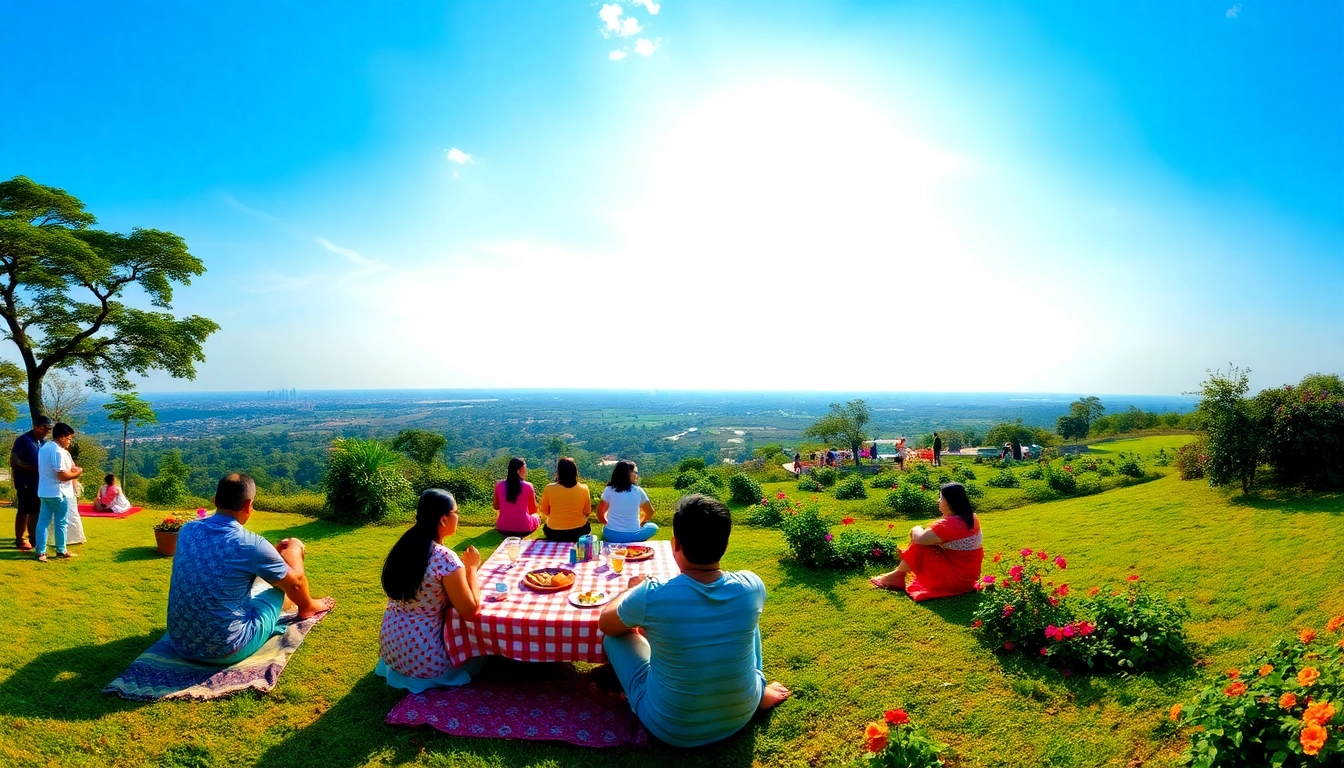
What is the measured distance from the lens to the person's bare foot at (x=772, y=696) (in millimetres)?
3873

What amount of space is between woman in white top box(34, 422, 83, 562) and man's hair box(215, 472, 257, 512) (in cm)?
452

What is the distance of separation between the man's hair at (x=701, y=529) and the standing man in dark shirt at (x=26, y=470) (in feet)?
27.9

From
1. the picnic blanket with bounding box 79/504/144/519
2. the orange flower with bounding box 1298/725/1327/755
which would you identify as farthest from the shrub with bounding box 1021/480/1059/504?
the picnic blanket with bounding box 79/504/144/519

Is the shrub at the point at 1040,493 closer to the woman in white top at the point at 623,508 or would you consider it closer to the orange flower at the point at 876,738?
the woman in white top at the point at 623,508

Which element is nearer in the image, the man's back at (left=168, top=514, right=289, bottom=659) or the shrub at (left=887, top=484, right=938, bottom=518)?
the man's back at (left=168, top=514, right=289, bottom=659)

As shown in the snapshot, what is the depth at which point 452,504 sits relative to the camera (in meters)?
Answer: 3.93

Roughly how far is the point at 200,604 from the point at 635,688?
126 inches

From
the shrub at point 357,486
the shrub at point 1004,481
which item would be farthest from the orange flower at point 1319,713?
the shrub at point 1004,481

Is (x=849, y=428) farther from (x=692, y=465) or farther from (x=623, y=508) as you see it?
(x=623, y=508)

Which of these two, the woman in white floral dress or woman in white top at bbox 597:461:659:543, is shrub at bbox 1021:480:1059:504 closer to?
woman in white top at bbox 597:461:659:543

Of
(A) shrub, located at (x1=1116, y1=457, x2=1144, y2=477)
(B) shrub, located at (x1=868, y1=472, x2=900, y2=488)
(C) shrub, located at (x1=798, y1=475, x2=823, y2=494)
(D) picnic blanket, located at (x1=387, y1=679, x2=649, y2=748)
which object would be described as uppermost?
(A) shrub, located at (x1=1116, y1=457, x2=1144, y2=477)

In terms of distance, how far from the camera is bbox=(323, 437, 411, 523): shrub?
10188mm

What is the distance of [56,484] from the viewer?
681 cm

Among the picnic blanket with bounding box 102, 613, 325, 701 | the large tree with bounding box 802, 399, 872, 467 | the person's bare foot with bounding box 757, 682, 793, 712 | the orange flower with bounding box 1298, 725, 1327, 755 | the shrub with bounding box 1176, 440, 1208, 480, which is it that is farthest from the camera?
the large tree with bounding box 802, 399, 872, 467
